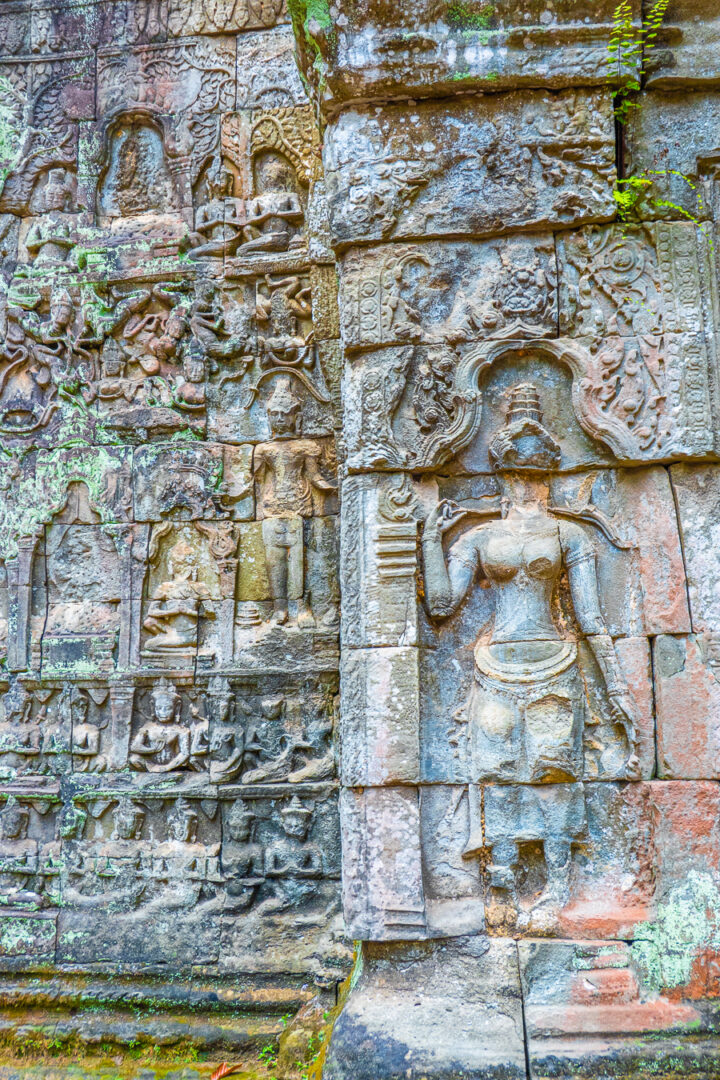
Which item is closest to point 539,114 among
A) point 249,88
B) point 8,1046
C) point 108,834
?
point 249,88

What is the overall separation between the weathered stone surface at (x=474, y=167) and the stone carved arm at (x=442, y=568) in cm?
143

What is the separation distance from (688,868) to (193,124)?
5809 mm

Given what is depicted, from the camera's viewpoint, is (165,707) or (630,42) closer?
(630,42)

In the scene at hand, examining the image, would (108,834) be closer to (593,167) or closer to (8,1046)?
(8,1046)

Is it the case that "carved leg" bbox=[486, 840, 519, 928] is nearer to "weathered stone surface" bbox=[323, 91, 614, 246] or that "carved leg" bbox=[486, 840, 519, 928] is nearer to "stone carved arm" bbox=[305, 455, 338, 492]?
"stone carved arm" bbox=[305, 455, 338, 492]

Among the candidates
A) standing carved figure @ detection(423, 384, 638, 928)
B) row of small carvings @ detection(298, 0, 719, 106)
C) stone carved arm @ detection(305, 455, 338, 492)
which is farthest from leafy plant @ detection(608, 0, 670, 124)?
stone carved arm @ detection(305, 455, 338, 492)

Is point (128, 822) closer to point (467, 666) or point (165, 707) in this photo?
point (165, 707)

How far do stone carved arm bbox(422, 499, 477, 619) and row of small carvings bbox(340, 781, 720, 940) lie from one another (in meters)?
0.89

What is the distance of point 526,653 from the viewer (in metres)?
4.46

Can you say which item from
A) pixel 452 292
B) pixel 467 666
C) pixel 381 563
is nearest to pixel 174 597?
pixel 381 563

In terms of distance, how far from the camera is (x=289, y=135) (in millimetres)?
6555

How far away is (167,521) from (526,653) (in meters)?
2.96

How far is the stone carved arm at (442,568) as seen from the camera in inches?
179

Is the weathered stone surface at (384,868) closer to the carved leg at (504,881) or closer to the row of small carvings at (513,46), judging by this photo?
the carved leg at (504,881)
